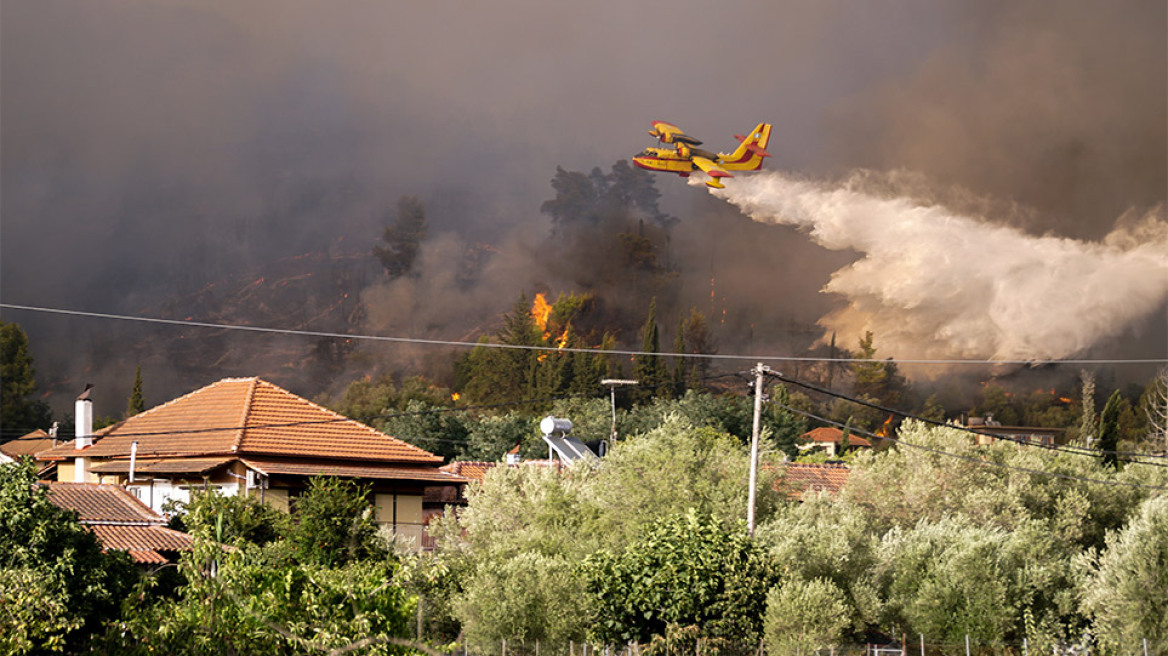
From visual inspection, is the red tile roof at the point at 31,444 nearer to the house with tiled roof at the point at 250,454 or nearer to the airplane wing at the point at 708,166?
the house with tiled roof at the point at 250,454

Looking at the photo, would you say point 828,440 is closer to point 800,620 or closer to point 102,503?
point 800,620

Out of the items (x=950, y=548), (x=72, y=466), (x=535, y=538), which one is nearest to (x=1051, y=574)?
(x=950, y=548)

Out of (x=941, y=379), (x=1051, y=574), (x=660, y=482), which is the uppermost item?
(x=941, y=379)

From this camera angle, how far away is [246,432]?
44625 mm

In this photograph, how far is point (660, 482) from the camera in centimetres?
3831

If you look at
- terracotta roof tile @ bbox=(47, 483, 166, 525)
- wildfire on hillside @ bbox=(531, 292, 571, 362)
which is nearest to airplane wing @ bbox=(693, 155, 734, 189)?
wildfire on hillside @ bbox=(531, 292, 571, 362)

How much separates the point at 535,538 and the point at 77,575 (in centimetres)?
1972

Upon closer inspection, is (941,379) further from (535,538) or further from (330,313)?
(535,538)

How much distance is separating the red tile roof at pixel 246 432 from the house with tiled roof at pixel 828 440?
85601 millimetres

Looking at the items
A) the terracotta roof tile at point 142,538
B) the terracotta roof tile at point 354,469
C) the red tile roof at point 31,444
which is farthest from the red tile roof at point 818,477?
the red tile roof at point 31,444

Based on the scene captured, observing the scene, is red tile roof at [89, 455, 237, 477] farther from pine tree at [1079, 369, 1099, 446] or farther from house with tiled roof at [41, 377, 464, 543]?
pine tree at [1079, 369, 1099, 446]

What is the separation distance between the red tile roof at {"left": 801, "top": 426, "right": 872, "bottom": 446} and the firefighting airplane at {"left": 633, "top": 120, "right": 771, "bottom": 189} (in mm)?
30924

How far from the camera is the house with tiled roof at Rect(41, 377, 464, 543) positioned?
41969 millimetres

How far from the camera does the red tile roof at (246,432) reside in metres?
44.3
